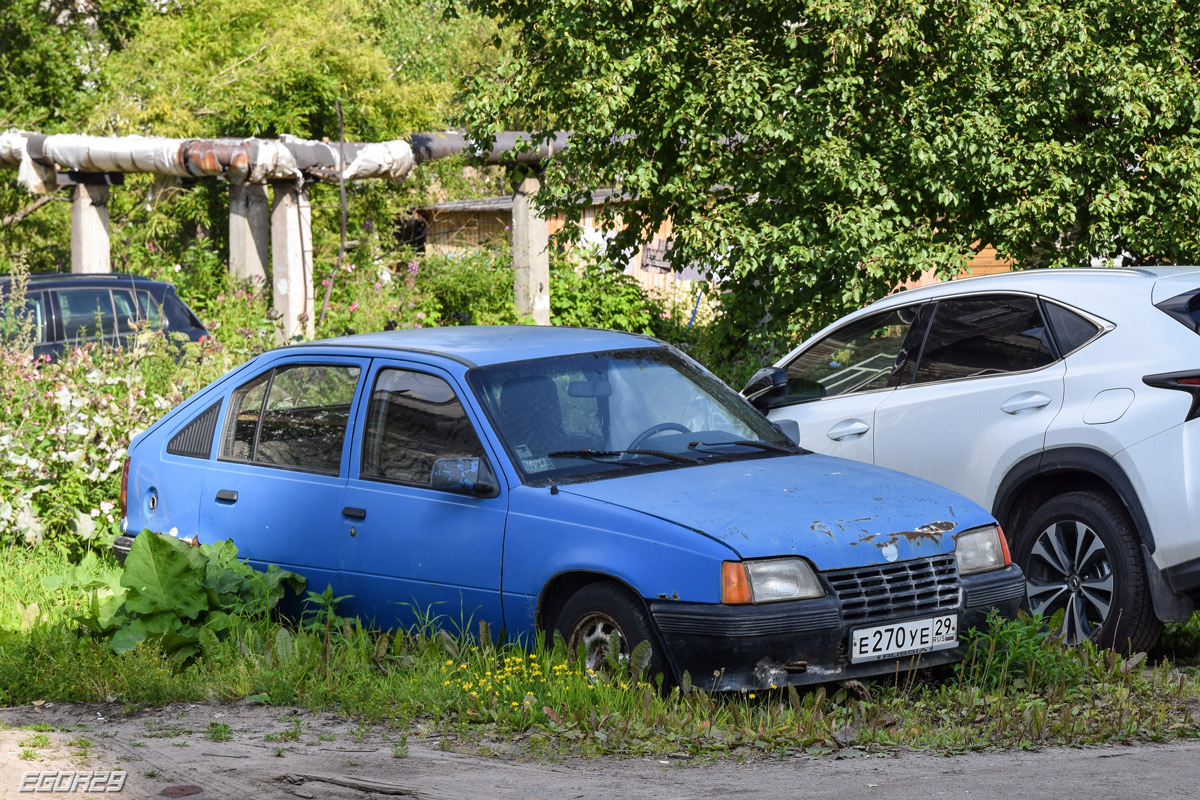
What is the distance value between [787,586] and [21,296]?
25.5 ft

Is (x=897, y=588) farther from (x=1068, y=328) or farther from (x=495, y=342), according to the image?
→ (x=495, y=342)

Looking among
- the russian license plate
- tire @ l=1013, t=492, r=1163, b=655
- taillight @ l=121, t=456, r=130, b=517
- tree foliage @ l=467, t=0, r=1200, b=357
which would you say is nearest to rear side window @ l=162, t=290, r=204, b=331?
tree foliage @ l=467, t=0, r=1200, b=357

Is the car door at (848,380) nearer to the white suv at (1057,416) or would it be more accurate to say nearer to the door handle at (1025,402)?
the white suv at (1057,416)

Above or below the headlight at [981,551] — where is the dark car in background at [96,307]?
above

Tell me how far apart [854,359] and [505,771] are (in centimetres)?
365

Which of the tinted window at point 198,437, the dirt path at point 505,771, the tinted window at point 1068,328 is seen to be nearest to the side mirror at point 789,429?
the tinted window at point 1068,328

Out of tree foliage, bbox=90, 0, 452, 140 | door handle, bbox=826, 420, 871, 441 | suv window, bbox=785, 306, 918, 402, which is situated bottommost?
door handle, bbox=826, 420, 871, 441

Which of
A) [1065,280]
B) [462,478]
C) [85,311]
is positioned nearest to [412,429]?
[462,478]

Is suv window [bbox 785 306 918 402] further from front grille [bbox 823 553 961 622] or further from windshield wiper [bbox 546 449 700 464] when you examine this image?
front grille [bbox 823 553 961 622]

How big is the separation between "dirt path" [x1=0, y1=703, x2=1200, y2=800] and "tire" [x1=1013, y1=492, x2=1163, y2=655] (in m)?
1.00

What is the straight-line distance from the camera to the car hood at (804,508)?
4.94 meters

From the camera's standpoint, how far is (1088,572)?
6191 millimetres

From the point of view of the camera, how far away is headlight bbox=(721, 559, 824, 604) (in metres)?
4.82

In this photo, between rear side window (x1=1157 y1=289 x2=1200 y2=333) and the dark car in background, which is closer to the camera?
rear side window (x1=1157 y1=289 x2=1200 y2=333)
